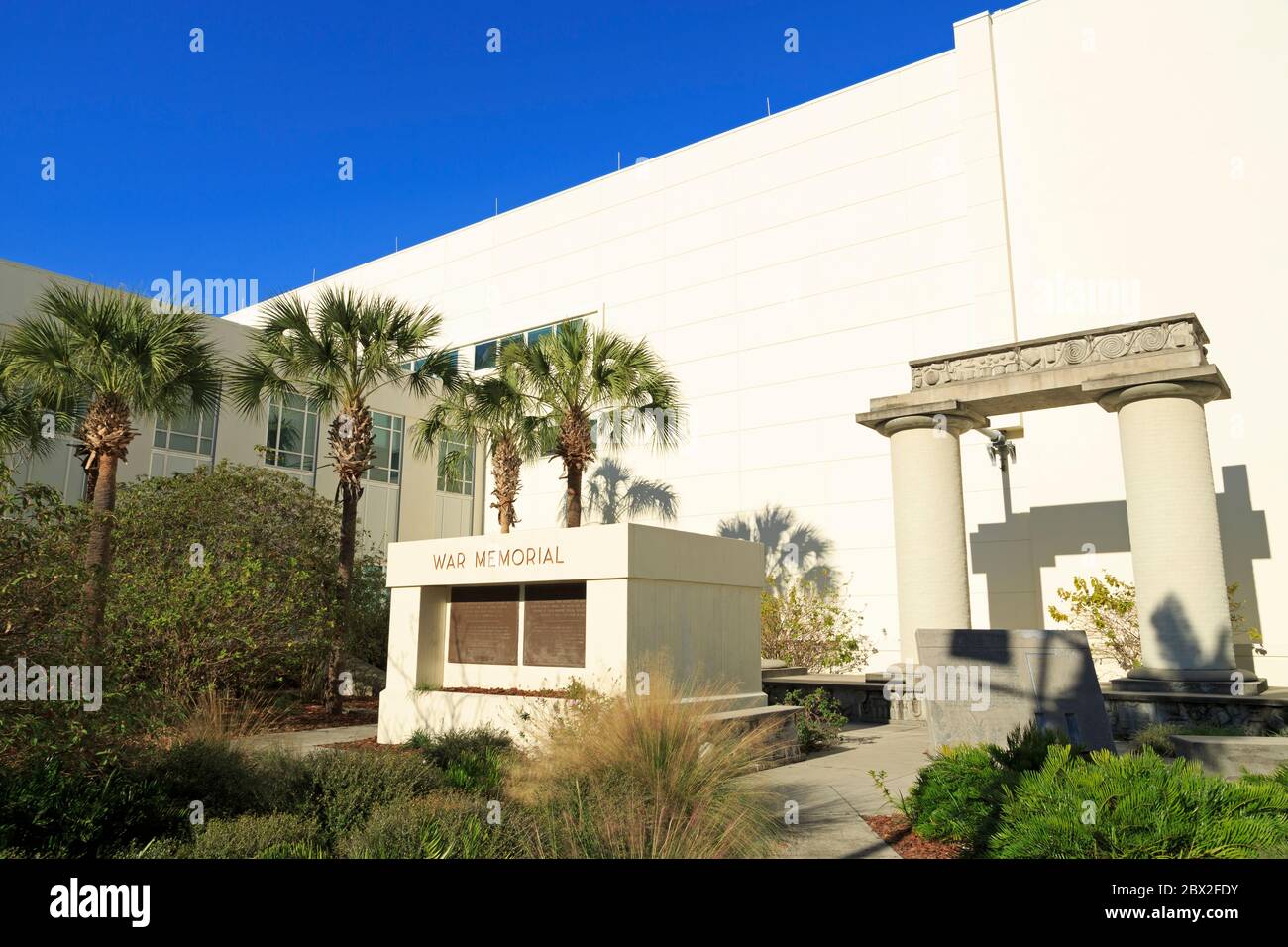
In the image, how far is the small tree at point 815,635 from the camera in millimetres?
23656

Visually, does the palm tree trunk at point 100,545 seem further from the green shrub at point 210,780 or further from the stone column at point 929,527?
the stone column at point 929,527

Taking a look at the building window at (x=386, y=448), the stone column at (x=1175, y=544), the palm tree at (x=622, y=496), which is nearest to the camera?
the stone column at (x=1175, y=544)

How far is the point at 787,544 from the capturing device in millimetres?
26250

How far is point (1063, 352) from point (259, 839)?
55.5ft

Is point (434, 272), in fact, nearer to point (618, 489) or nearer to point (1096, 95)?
point (618, 489)

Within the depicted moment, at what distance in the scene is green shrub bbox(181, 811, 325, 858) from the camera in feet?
20.6

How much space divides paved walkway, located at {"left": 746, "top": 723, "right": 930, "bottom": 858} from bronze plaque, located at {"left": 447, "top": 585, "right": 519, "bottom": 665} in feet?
15.7

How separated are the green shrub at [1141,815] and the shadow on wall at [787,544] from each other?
18.7 metres

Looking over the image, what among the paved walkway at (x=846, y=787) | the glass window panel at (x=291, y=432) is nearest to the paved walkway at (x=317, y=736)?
the paved walkway at (x=846, y=787)

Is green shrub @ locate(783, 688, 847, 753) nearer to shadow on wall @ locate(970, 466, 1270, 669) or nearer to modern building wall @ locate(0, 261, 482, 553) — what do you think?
shadow on wall @ locate(970, 466, 1270, 669)

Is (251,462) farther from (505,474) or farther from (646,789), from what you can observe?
(646,789)

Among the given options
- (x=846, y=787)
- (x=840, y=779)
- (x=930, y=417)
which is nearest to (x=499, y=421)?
(x=930, y=417)
